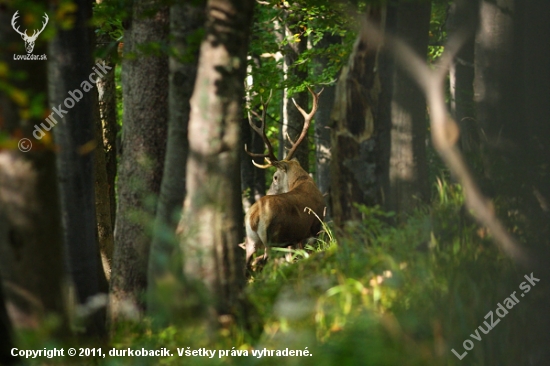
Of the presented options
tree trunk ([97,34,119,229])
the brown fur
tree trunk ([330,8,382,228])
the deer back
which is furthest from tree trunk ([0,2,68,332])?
tree trunk ([97,34,119,229])

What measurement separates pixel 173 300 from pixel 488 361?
220 cm

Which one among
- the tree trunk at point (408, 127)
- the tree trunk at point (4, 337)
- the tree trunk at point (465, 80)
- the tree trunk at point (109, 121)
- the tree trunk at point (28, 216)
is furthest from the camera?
the tree trunk at point (109, 121)

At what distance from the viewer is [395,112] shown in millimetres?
6680

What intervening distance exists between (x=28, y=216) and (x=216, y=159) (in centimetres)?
134

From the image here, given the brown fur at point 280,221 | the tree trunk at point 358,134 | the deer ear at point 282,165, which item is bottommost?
the brown fur at point 280,221

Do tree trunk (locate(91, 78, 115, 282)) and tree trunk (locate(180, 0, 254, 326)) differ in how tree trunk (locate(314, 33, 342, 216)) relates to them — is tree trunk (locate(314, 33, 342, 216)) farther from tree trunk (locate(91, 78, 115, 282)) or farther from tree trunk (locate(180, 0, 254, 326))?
tree trunk (locate(180, 0, 254, 326))

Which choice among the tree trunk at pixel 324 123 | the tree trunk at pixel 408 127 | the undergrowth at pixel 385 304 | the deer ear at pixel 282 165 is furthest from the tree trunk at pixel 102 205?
the tree trunk at pixel 408 127

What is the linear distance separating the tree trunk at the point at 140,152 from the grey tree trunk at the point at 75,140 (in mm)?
426

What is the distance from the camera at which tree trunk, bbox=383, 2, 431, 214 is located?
6.53 m

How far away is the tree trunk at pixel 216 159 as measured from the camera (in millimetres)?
5277

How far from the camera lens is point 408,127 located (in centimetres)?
670

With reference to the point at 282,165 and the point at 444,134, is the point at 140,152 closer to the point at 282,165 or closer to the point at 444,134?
the point at 444,134

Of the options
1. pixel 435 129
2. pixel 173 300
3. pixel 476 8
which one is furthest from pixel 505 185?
pixel 173 300

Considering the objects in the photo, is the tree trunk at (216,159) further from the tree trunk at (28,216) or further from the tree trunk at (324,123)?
the tree trunk at (324,123)
